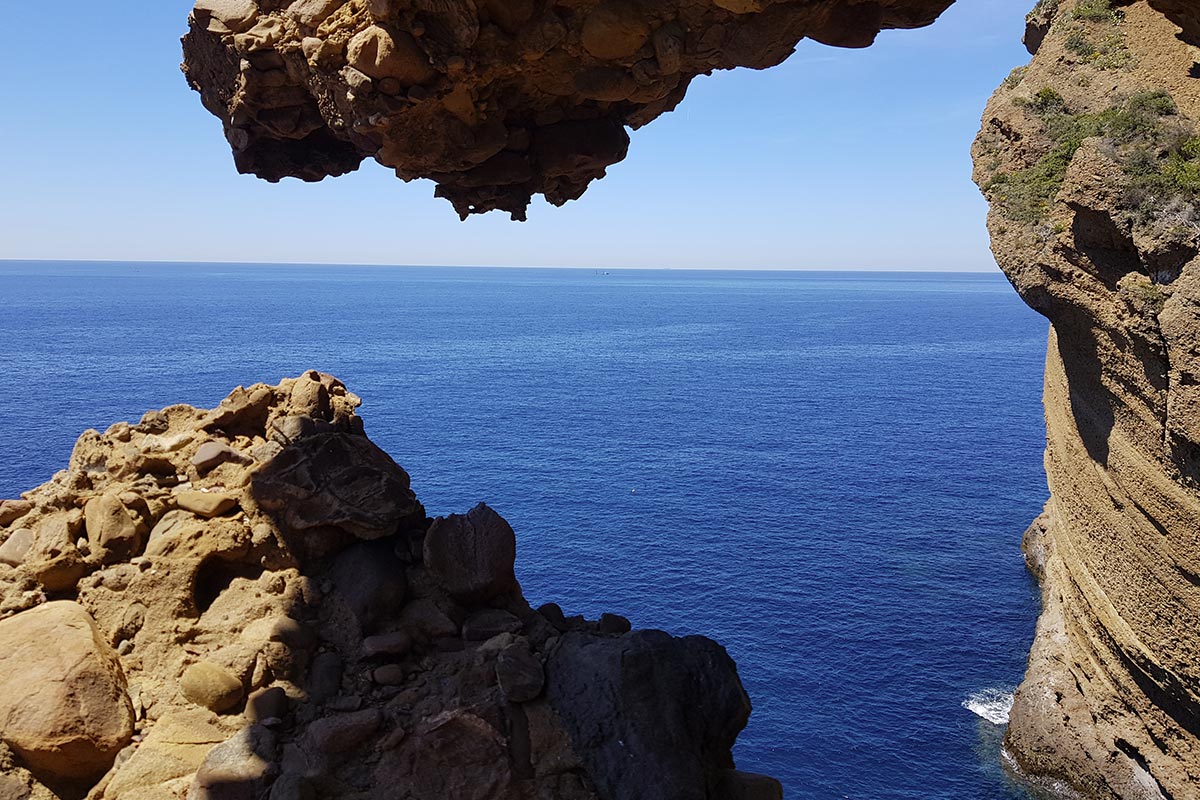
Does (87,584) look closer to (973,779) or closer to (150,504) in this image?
(150,504)

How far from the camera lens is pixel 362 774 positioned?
12.4m

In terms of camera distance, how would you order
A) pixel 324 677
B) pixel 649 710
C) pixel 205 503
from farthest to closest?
pixel 205 503 → pixel 324 677 → pixel 649 710

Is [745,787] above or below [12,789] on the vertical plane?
below

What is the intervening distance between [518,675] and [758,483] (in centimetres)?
6321

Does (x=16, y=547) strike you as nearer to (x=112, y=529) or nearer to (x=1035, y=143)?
(x=112, y=529)

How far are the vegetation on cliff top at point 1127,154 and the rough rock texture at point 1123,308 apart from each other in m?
0.05

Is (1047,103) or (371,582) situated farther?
(1047,103)

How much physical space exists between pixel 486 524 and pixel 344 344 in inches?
5410

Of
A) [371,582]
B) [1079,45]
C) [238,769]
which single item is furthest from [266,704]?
[1079,45]

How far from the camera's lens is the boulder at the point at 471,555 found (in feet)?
50.7

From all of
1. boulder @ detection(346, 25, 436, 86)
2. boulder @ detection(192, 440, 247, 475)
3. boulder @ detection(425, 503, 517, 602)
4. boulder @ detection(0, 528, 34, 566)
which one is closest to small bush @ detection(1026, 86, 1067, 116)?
boulder @ detection(346, 25, 436, 86)

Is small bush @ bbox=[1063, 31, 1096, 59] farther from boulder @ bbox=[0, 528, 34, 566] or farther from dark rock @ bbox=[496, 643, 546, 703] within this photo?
boulder @ bbox=[0, 528, 34, 566]

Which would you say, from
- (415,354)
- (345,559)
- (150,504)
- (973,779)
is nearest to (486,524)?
(345,559)

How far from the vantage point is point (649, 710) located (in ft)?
42.1
